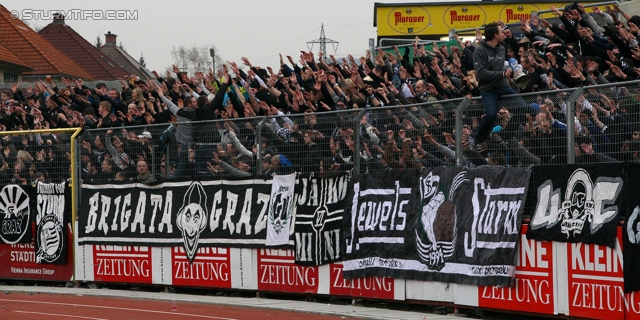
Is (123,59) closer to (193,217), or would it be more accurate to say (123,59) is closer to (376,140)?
(193,217)

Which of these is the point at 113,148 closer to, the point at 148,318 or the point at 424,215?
the point at 148,318

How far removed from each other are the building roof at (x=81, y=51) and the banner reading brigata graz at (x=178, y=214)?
186 ft

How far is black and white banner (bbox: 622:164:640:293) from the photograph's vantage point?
9938 mm

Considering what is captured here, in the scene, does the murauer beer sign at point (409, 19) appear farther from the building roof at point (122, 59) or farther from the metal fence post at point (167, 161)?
the building roof at point (122, 59)

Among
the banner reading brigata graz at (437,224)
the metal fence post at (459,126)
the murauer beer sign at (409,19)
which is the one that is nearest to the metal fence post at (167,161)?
the banner reading brigata graz at (437,224)

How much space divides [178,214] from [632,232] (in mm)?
8334

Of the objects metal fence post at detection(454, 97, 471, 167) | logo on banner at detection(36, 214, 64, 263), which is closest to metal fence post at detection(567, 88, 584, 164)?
metal fence post at detection(454, 97, 471, 167)

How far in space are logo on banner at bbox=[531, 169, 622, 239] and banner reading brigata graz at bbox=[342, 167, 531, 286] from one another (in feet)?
1.05

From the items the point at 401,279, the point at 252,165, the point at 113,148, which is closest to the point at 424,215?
the point at 401,279

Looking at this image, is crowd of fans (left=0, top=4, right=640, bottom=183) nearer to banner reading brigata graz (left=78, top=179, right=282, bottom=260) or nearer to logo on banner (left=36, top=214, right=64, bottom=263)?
banner reading brigata graz (left=78, top=179, right=282, bottom=260)

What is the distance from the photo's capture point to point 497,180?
38.2 ft

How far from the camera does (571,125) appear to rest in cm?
1066

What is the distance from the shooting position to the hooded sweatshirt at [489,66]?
37.3 feet

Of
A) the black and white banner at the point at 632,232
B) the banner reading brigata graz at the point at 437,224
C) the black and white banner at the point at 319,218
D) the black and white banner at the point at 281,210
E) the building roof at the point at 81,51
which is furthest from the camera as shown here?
the building roof at the point at 81,51
